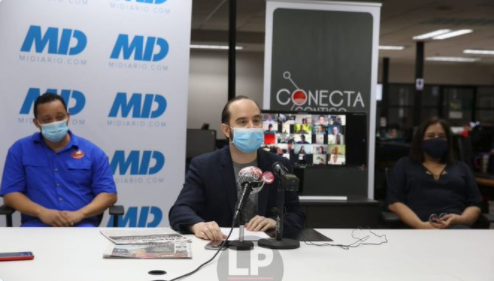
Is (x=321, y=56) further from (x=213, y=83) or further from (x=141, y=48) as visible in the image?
(x=213, y=83)

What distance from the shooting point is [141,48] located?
437cm

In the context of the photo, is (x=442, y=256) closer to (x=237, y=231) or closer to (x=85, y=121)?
(x=237, y=231)

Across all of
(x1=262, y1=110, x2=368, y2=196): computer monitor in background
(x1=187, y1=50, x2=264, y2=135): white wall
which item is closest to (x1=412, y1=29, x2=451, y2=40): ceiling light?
(x1=187, y1=50, x2=264, y2=135): white wall

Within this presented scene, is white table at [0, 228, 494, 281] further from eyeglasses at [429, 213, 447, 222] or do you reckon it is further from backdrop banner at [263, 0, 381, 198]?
backdrop banner at [263, 0, 381, 198]

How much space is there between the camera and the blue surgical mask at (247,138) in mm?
2910

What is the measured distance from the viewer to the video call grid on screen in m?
4.48

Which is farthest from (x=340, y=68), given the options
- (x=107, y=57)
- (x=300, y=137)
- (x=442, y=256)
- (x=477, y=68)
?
(x=477, y=68)

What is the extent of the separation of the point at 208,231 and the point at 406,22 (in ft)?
28.3

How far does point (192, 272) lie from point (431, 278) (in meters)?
0.81

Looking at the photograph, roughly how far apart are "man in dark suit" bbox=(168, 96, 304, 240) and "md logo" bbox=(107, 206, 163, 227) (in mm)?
1531

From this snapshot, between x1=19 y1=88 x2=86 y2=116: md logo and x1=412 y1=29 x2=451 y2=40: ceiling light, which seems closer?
x1=19 y1=88 x2=86 y2=116: md logo

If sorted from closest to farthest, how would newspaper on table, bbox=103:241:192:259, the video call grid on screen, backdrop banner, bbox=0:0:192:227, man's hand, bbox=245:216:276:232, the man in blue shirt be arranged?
newspaper on table, bbox=103:241:192:259, man's hand, bbox=245:216:276:232, the man in blue shirt, backdrop banner, bbox=0:0:192:227, the video call grid on screen

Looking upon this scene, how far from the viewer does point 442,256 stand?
7.80 feet

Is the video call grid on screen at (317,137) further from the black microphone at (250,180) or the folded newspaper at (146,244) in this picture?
the black microphone at (250,180)
